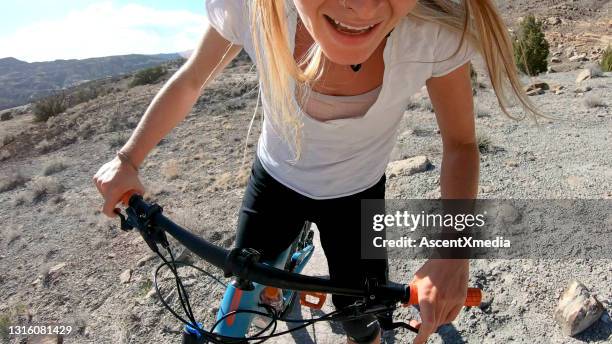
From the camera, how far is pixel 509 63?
4.78 feet

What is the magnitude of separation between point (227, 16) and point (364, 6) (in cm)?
67

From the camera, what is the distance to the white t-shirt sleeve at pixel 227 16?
5.16 feet

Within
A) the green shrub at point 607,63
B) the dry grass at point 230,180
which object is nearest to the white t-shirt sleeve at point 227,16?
the dry grass at point 230,180

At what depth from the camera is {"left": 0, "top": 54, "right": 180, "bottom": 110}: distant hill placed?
85062mm

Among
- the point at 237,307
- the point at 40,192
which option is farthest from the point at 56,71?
the point at 237,307

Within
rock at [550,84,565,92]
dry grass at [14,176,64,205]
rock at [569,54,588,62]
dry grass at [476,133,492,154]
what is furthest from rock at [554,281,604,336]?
rock at [569,54,588,62]

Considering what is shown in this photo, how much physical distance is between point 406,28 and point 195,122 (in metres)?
8.82

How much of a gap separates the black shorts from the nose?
838 mm

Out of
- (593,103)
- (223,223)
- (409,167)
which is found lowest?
(223,223)

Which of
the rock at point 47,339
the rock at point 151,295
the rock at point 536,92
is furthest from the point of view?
the rock at point 536,92

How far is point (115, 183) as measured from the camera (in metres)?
1.46

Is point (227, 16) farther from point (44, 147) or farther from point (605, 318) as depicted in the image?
point (44, 147)

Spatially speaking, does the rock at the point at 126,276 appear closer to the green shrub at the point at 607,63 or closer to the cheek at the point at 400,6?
the cheek at the point at 400,6

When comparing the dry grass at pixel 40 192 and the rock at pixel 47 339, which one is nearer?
the rock at pixel 47 339
